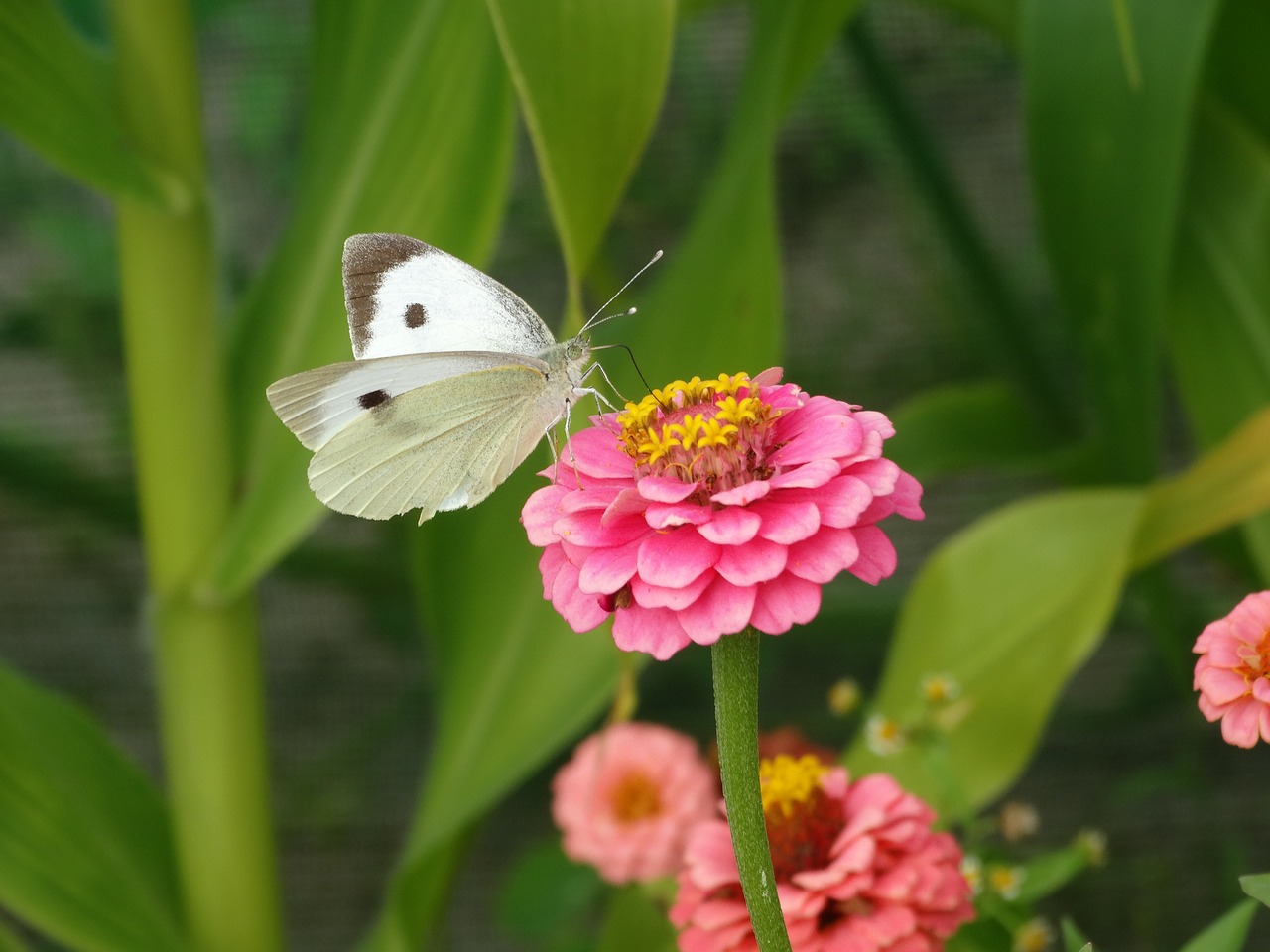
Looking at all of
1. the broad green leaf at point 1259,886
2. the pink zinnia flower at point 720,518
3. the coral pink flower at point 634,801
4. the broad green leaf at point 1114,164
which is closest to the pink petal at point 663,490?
the pink zinnia flower at point 720,518

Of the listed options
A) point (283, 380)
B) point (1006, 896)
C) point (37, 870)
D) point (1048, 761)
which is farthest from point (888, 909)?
point (1048, 761)

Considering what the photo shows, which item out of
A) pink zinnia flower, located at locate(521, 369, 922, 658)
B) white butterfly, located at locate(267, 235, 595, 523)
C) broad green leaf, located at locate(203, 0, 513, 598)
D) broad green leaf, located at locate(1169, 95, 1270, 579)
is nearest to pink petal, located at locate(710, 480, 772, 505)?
pink zinnia flower, located at locate(521, 369, 922, 658)

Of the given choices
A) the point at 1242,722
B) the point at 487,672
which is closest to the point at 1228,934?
the point at 1242,722

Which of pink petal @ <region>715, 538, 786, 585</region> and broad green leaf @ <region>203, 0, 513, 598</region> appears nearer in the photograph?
pink petal @ <region>715, 538, 786, 585</region>

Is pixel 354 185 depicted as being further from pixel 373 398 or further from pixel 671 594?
pixel 671 594

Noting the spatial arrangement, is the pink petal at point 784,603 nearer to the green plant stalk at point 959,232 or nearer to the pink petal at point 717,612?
the pink petal at point 717,612

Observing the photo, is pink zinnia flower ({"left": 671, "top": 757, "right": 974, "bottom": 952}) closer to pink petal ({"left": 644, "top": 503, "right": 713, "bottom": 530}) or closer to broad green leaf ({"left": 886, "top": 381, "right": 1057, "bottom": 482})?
pink petal ({"left": 644, "top": 503, "right": 713, "bottom": 530})
